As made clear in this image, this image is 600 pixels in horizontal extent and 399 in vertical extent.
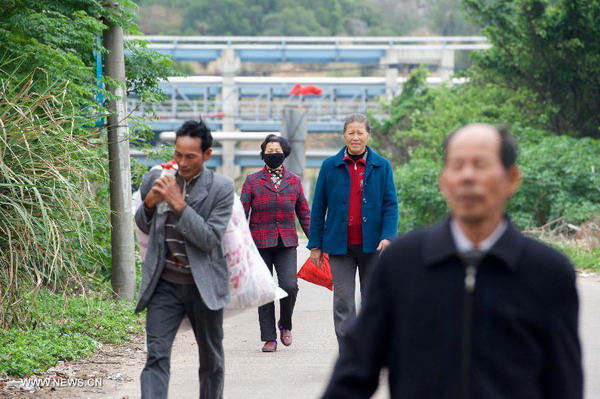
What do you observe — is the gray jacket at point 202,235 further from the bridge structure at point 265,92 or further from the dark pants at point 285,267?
the bridge structure at point 265,92

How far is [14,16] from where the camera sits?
10.6m

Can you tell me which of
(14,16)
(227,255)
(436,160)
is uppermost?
(14,16)

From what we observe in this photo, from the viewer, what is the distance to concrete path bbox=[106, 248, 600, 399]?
805 centimetres

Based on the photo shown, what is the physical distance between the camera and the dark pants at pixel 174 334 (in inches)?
235

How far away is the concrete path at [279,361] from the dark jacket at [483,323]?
334cm

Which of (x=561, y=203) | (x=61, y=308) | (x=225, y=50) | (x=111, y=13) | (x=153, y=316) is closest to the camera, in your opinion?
(x=153, y=316)

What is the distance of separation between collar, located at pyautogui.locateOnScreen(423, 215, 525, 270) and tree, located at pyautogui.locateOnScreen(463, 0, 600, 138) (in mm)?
22662

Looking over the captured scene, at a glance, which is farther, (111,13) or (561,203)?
(561,203)

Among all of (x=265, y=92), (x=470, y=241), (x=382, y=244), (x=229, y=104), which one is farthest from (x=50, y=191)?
(x=265, y=92)

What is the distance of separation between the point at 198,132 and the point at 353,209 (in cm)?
265

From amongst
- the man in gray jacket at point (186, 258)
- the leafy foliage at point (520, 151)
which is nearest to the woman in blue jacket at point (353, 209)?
the man in gray jacket at point (186, 258)

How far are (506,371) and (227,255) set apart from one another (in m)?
3.30

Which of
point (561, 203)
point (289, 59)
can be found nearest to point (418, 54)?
point (289, 59)

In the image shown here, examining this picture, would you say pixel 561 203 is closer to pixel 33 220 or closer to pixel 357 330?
pixel 33 220
